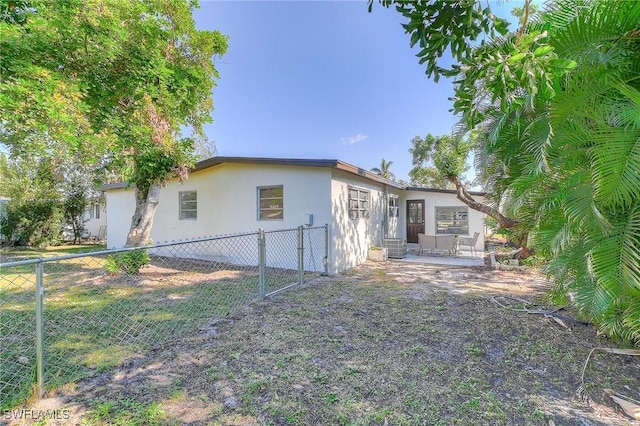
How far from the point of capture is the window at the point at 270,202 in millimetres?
8773

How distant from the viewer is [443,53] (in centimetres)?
214

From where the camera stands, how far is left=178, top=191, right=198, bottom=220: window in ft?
35.3

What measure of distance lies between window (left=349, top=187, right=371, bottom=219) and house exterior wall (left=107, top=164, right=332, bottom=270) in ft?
5.06

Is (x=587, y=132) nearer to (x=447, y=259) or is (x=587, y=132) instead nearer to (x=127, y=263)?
(x=447, y=259)

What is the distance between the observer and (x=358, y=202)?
9836 mm

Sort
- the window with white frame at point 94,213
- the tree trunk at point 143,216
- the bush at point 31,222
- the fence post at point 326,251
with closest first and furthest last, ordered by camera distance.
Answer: the fence post at point 326,251
the tree trunk at point 143,216
the bush at point 31,222
the window with white frame at point 94,213

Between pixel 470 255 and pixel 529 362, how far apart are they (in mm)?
9215

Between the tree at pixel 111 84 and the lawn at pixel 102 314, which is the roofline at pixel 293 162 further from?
the lawn at pixel 102 314

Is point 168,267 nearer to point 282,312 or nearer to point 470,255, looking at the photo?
point 282,312

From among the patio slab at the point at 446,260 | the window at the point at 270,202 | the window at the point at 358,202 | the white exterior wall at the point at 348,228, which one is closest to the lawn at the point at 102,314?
the white exterior wall at the point at 348,228

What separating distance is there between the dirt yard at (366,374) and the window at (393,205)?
27.7ft

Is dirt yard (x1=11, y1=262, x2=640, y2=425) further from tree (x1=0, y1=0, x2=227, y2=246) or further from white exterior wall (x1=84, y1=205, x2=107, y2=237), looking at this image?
white exterior wall (x1=84, y1=205, x2=107, y2=237)

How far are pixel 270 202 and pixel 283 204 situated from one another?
0.54 m

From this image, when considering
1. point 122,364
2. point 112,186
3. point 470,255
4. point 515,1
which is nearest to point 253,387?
point 122,364
